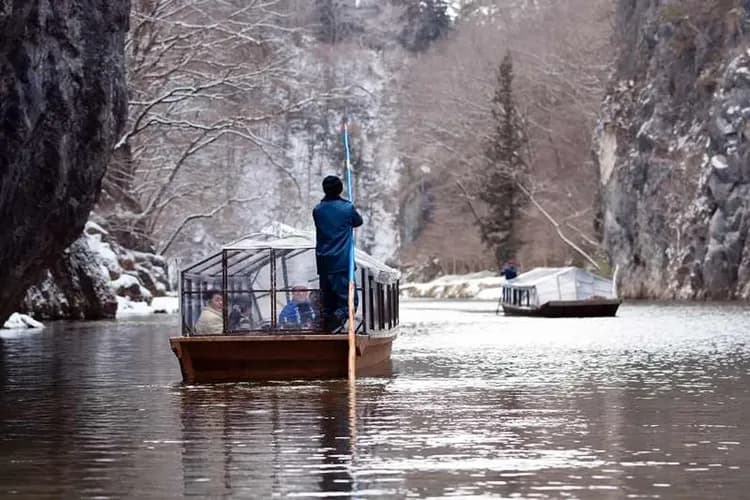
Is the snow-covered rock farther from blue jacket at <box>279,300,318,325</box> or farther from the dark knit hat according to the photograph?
the dark knit hat

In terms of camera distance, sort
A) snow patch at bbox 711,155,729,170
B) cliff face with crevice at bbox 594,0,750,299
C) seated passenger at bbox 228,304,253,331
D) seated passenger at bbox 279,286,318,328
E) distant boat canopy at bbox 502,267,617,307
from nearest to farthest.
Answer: seated passenger at bbox 279,286,318,328
seated passenger at bbox 228,304,253,331
distant boat canopy at bbox 502,267,617,307
cliff face with crevice at bbox 594,0,750,299
snow patch at bbox 711,155,729,170

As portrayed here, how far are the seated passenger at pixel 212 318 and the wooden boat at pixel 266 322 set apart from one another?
0.02 m

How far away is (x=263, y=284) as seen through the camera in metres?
19.2

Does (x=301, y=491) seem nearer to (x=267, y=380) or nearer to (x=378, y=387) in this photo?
(x=378, y=387)

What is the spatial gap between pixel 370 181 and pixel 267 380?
10537cm

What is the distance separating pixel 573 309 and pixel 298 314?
31.4 metres

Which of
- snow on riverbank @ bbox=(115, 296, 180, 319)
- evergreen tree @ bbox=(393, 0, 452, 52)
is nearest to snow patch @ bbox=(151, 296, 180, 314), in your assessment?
snow on riverbank @ bbox=(115, 296, 180, 319)

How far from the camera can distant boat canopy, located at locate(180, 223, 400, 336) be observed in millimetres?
18375

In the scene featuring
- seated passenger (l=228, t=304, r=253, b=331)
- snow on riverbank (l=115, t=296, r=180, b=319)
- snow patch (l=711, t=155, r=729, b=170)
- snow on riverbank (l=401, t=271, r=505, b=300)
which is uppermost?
snow patch (l=711, t=155, r=729, b=170)

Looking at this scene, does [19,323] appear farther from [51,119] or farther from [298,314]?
[298,314]

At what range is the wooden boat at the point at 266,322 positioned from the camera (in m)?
17.5

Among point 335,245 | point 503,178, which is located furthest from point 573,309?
point 503,178

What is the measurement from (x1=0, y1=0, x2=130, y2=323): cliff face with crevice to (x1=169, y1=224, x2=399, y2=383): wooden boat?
4.15 m

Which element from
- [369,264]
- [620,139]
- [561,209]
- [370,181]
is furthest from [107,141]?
[370,181]
